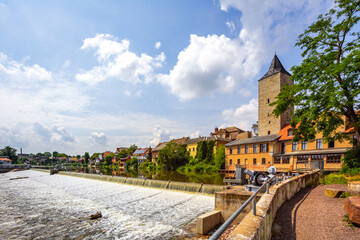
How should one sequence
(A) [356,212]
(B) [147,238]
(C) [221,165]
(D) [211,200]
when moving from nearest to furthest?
(A) [356,212]
(B) [147,238]
(D) [211,200]
(C) [221,165]

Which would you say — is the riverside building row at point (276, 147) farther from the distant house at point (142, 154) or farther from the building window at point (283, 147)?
the distant house at point (142, 154)

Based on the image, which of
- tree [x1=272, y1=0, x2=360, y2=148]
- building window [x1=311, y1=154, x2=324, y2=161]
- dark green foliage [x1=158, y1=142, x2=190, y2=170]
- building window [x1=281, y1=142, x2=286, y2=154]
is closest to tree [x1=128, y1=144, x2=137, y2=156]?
dark green foliage [x1=158, y1=142, x2=190, y2=170]

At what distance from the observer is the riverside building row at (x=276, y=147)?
29.1m

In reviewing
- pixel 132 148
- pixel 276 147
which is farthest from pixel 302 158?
pixel 132 148

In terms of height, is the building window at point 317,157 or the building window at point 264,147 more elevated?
the building window at point 264,147

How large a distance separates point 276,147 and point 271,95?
14565 millimetres

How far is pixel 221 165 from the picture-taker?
46.8 m

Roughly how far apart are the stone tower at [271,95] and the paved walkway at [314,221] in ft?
125

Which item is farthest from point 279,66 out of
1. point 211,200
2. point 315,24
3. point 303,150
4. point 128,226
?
point 128,226

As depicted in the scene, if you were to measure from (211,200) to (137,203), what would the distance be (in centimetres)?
654

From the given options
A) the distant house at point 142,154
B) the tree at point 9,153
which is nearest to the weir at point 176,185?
the distant house at point 142,154

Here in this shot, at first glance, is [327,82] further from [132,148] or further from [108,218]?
[132,148]

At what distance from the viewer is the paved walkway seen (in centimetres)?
A: 480

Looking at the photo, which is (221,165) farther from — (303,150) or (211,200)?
(211,200)
